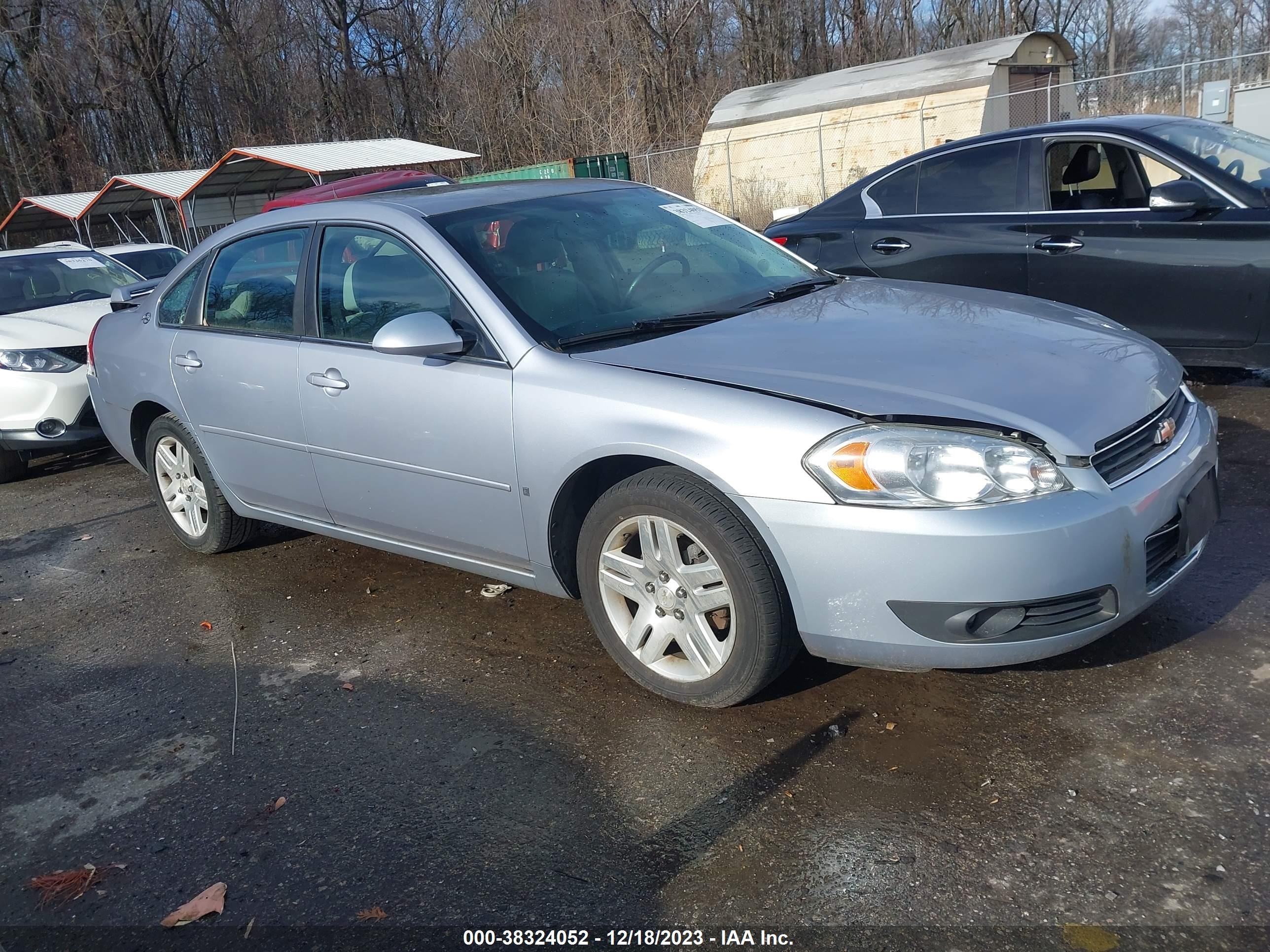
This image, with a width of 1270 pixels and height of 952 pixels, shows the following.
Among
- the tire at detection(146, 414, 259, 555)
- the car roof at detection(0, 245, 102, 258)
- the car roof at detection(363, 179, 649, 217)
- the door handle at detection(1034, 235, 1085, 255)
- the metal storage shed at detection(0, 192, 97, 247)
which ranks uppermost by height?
the metal storage shed at detection(0, 192, 97, 247)

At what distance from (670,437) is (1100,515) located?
1180 millimetres

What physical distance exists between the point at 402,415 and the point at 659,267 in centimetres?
111

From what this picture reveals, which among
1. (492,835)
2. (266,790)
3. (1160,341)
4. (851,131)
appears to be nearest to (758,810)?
(492,835)

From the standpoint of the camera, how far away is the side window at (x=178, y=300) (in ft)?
16.5

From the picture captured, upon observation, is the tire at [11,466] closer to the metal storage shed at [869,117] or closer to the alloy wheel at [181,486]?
the alloy wheel at [181,486]

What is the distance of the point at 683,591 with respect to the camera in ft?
10.6

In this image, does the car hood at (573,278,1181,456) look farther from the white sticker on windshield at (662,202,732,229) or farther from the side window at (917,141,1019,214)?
the side window at (917,141,1019,214)

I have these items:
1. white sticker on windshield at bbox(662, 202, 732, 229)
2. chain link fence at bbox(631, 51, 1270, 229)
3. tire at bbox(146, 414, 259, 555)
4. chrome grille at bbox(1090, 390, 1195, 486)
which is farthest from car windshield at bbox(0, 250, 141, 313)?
chain link fence at bbox(631, 51, 1270, 229)

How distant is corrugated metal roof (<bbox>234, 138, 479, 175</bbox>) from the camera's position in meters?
23.1

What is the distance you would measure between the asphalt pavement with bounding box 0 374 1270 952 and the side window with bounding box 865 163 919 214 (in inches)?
118

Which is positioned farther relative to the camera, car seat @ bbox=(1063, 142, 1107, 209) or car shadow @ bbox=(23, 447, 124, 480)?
car shadow @ bbox=(23, 447, 124, 480)

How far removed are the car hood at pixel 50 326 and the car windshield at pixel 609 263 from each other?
183 inches

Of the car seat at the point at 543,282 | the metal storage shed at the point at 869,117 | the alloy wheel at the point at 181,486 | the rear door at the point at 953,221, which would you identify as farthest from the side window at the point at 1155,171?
the metal storage shed at the point at 869,117

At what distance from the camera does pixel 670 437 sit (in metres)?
3.13
